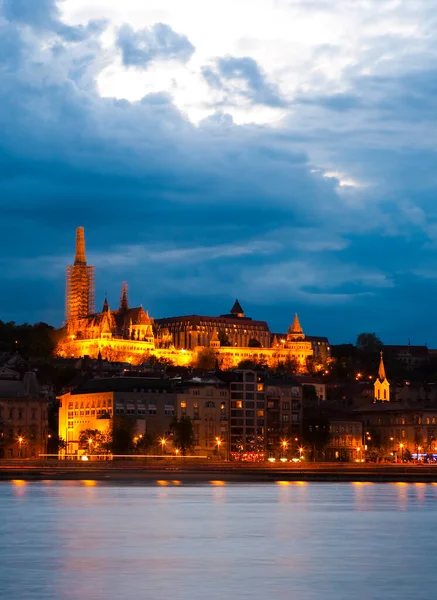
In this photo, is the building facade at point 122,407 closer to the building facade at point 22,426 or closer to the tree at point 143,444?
the tree at point 143,444

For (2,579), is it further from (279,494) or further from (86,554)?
(279,494)

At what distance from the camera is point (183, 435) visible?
A: 5891 inches

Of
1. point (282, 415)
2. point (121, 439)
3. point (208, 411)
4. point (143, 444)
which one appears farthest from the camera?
point (282, 415)

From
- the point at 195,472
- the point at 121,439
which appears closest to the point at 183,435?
the point at 121,439

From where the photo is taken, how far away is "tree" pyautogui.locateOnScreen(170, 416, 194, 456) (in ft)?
491

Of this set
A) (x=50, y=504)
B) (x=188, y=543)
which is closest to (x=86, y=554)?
(x=188, y=543)

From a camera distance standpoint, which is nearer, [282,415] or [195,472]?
[195,472]

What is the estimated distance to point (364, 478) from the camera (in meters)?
125

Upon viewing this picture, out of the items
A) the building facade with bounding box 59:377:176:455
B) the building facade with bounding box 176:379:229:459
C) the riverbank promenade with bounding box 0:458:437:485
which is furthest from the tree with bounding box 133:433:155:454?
the building facade with bounding box 176:379:229:459

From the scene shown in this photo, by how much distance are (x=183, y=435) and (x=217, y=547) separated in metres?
97.4

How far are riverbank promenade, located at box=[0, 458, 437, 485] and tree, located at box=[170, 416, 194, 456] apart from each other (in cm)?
954

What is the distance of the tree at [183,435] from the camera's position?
5891 inches

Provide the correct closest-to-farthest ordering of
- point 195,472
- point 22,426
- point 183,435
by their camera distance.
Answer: point 195,472 → point 183,435 → point 22,426

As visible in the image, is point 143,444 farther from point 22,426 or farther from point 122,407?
point 22,426
